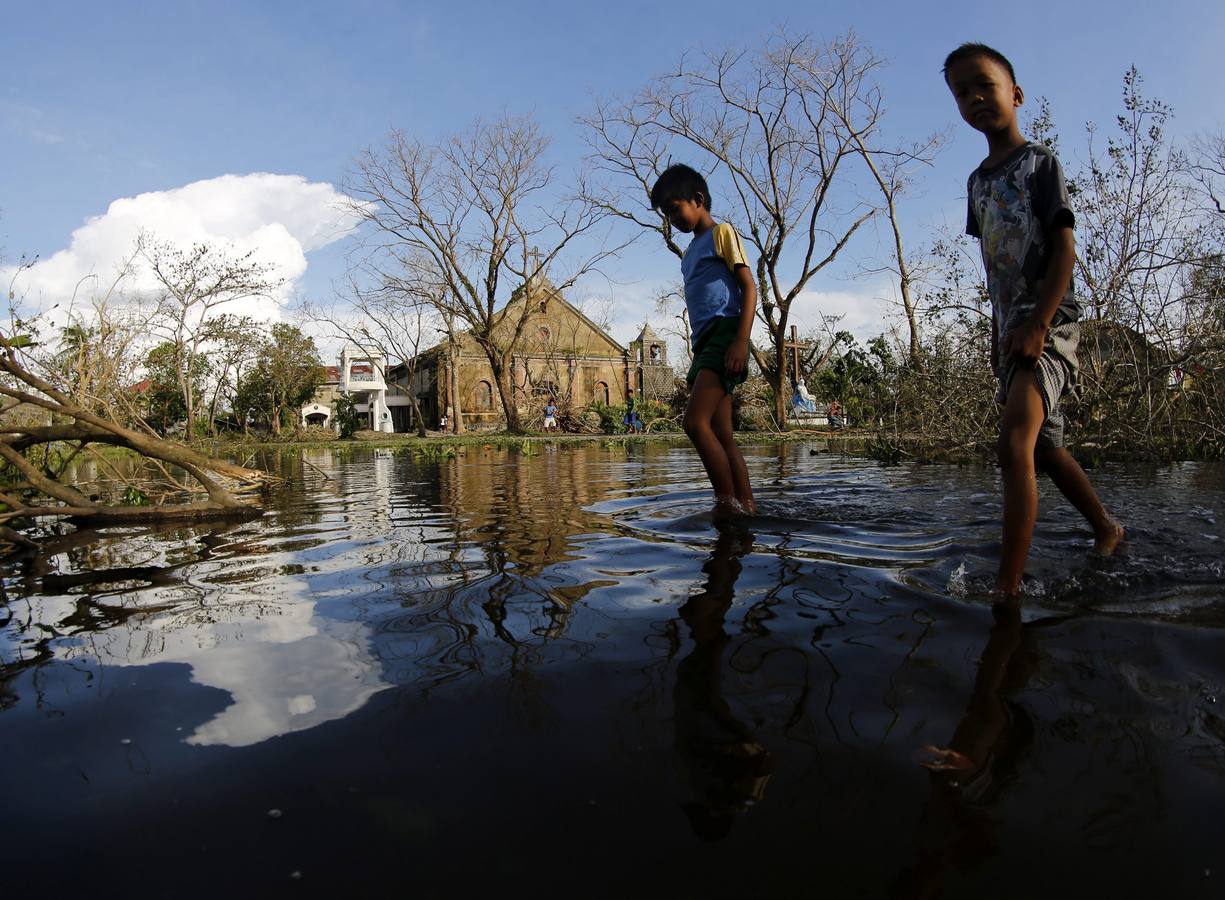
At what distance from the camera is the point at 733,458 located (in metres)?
4.38

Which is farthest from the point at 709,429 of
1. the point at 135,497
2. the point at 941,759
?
the point at 135,497

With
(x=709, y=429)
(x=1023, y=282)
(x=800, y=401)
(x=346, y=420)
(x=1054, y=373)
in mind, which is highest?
(x=346, y=420)

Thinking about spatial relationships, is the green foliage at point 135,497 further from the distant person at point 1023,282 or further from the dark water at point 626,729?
the distant person at point 1023,282

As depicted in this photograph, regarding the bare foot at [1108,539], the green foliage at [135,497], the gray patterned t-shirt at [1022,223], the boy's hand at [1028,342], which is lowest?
the bare foot at [1108,539]

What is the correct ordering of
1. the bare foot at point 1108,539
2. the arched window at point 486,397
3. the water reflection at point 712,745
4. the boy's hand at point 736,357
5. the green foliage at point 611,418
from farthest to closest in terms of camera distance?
the arched window at point 486,397 → the green foliage at point 611,418 → the boy's hand at point 736,357 → the bare foot at point 1108,539 → the water reflection at point 712,745

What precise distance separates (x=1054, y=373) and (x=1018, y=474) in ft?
1.49

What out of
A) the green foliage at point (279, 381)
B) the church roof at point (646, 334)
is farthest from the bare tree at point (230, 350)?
the church roof at point (646, 334)

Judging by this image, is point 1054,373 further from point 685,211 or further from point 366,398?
point 366,398

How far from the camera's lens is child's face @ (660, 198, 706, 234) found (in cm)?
435

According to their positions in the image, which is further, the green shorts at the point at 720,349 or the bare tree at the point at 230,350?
the bare tree at the point at 230,350

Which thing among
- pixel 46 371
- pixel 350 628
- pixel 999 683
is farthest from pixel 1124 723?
pixel 46 371

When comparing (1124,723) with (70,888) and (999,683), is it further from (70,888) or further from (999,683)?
(70,888)

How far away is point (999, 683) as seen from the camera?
1.62 metres

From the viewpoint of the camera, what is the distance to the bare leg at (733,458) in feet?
14.3
